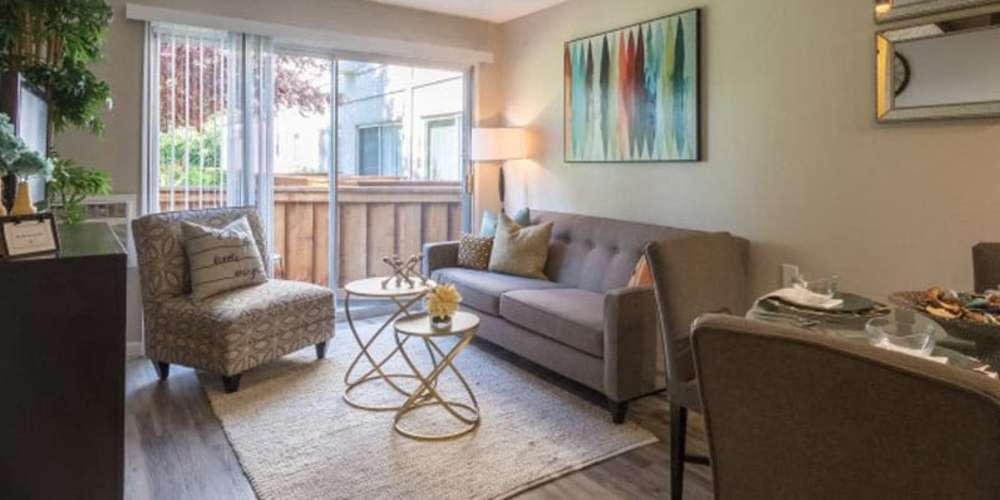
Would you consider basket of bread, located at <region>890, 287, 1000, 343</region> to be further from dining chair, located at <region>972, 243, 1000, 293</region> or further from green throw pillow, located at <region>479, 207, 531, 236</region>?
green throw pillow, located at <region>479, 207, 531, 236</region>

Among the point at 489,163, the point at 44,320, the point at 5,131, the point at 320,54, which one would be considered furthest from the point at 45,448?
the point at 489,163

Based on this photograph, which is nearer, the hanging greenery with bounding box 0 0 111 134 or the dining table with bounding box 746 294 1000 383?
the dining table with bounding box 746 294 1000 383

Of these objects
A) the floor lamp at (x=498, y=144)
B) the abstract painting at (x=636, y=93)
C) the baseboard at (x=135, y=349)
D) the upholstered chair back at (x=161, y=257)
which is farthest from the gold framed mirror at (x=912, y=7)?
the baseboard at (x=135, y=349)

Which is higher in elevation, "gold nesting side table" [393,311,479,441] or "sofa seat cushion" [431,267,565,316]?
"sofa seat cushion" [431,267,565,316]

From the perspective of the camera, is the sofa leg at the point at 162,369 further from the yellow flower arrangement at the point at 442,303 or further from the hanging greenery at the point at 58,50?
the yellow flower arrangement at the point at 442,303

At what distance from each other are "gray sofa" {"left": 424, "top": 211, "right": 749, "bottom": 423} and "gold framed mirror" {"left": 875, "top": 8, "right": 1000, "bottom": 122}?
951mm

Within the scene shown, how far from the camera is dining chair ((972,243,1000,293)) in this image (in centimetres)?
200

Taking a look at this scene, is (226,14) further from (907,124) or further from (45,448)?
(907,124)

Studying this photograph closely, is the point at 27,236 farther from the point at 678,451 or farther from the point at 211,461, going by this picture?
the point at 678,451

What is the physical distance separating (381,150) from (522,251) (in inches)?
63.4

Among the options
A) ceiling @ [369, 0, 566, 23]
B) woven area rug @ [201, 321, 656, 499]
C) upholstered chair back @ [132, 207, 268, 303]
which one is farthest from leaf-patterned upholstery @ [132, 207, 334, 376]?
ceiling @ [369, 0, 566, 23]

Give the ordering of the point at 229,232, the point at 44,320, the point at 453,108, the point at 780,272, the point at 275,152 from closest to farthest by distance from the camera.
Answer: the point at 44,320
the point at 780,272
the point at 229,232
the point at 275,152
the point at 453,108

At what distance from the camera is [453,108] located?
5168mm

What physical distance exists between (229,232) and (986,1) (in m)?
3.63
